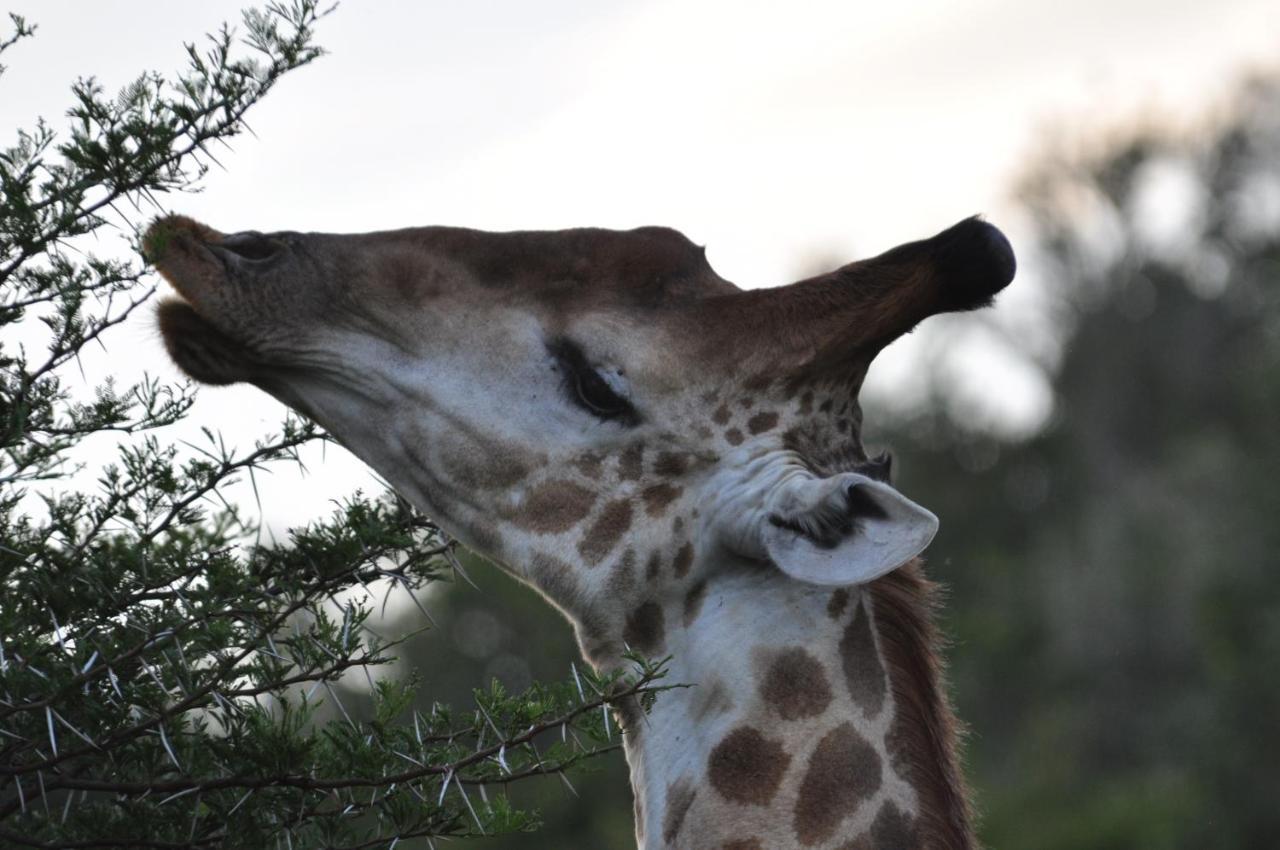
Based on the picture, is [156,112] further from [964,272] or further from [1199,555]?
[1199,555]

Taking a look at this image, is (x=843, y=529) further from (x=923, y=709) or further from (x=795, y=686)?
(x=923, y=709)

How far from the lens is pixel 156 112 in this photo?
3334 mm

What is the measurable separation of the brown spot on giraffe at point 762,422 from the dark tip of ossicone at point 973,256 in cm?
50

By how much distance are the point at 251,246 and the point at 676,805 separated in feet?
5.22

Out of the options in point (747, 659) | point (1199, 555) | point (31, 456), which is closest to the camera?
point (31, 456)

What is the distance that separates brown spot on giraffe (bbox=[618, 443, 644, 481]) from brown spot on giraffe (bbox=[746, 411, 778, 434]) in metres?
0.26

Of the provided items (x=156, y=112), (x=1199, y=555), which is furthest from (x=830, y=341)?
(x=1199, y=555)

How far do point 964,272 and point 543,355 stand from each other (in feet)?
3.31

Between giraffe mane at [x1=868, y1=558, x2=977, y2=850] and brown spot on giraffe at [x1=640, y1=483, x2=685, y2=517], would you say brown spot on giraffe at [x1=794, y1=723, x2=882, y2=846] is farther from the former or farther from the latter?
brown spot on giraffe at [x1=640, y1=483, x2=685, y2=517]

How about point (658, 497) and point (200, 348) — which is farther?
point (658, 497)

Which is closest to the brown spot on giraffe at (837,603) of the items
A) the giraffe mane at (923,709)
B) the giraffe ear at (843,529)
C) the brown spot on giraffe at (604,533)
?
the giraffe mane at (923,709)

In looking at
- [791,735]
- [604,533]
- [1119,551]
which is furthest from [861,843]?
[1119,551]

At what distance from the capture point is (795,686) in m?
3.80

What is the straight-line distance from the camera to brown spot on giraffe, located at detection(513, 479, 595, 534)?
3969 mm
